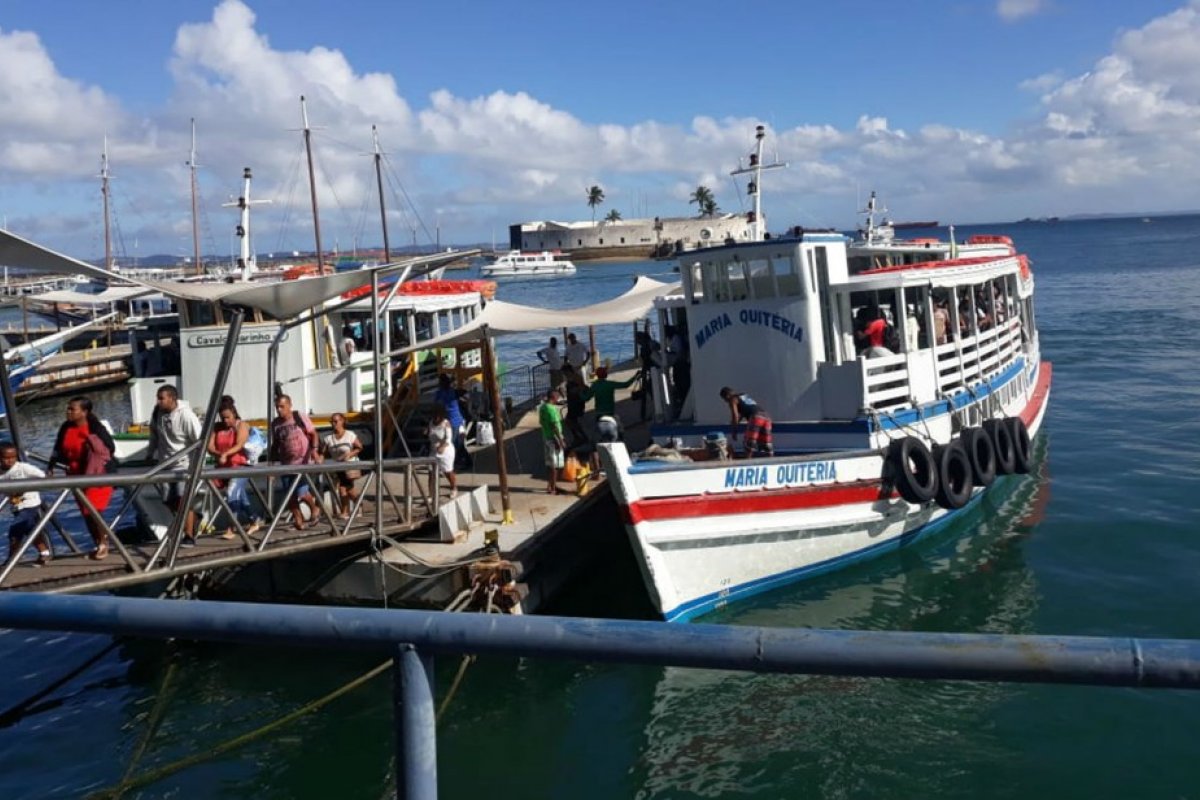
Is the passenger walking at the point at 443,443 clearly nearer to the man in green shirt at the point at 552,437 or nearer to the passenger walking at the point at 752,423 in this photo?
the man in green shirt at the point at 552,437

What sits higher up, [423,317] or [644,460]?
[423,317]

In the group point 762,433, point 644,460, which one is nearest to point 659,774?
point 644,460

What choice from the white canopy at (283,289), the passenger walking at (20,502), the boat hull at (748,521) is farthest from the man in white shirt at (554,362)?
the passenger walking at (20,502)

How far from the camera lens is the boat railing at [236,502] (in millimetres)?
8383

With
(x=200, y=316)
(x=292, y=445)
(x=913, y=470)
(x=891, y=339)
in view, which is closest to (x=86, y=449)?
(x=292, y=445)

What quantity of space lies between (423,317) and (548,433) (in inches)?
354

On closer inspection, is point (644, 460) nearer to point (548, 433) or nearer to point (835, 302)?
point (548, 433)

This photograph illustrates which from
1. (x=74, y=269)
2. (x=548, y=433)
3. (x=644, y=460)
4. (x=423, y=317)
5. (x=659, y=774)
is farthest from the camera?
(x=423, y=317)

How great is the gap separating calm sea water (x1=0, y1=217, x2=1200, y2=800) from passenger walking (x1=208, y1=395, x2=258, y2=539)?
70.2 inches

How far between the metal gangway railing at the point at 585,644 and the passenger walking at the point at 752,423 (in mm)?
11513

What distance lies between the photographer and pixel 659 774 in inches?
352

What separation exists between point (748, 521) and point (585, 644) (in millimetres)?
10652

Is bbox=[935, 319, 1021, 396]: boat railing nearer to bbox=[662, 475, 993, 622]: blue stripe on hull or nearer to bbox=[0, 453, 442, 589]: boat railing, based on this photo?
bbox=[662, 475, 993, 622]: blue stripe on hull

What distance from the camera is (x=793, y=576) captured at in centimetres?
1294
